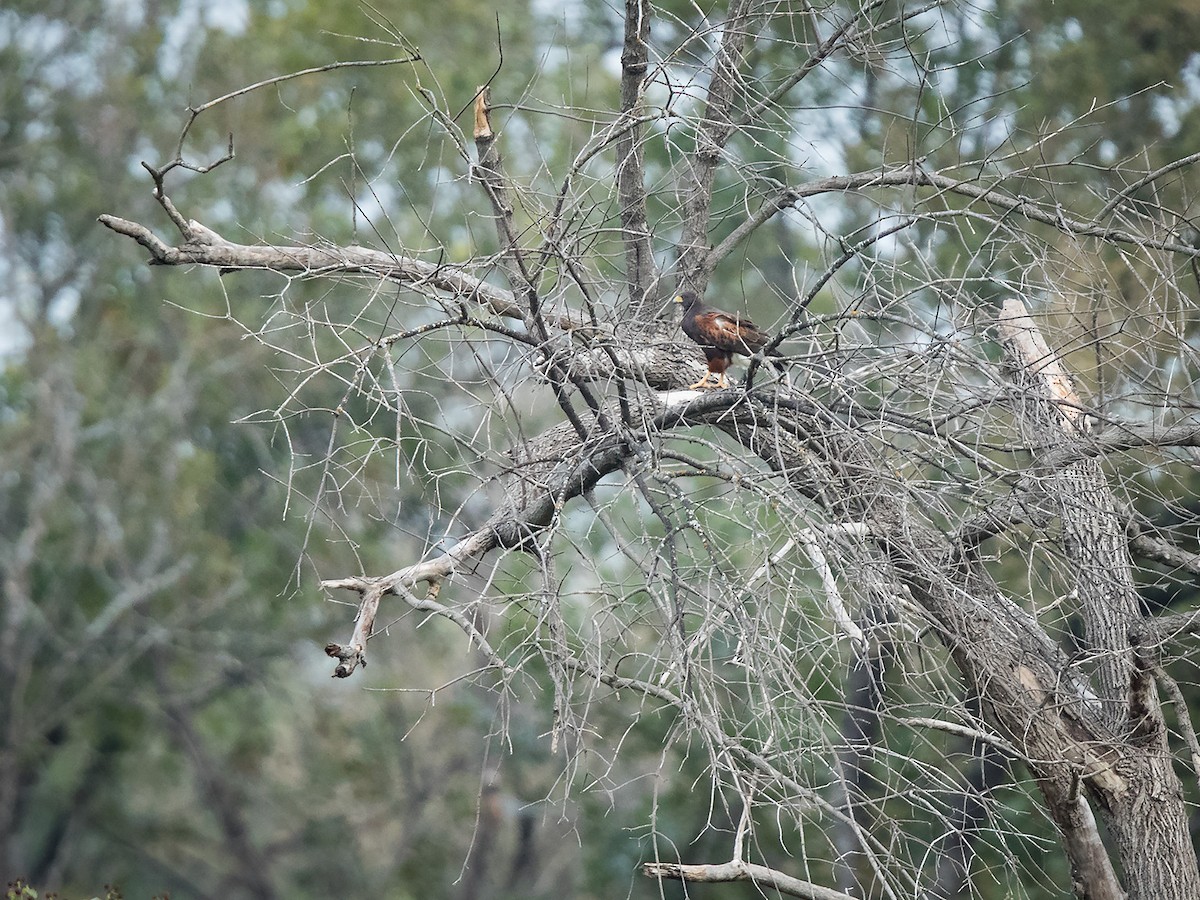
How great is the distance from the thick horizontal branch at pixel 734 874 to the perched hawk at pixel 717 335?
1666 mm

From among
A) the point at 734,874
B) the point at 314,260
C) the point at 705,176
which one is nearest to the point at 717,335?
the point at 705,176

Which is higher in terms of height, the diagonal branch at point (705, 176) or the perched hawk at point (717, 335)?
the diagonal branch at point (705, 176)

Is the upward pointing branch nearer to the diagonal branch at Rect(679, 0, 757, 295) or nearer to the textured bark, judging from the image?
the diagonal branch at Rect(679, 0, 757, 295)

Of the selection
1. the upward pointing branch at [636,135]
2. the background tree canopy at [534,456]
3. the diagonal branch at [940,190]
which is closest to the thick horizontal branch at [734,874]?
the background tree canopy at [534,456]

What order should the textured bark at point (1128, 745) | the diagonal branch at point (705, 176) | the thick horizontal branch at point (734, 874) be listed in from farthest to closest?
the diagonal branch at point (705, 176) < the textured bark at point (1128, 745) < the thick horizontal branch at point (734, 874)

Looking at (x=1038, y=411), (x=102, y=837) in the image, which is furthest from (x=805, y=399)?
(x=102, y=837)

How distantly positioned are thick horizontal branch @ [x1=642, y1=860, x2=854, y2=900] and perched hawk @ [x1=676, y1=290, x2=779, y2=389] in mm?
1666

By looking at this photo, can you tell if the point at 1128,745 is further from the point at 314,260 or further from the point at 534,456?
the point at 314,260

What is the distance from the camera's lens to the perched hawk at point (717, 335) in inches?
189

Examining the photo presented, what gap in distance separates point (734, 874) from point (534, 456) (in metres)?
1.57

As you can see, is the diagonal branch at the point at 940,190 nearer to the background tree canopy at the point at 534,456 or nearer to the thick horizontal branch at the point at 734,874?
the background tree canopy at the point at 534,456

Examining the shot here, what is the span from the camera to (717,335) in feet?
16.1

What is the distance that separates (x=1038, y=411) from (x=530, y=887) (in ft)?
44.8

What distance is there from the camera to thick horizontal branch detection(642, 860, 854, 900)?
3.94 metres
